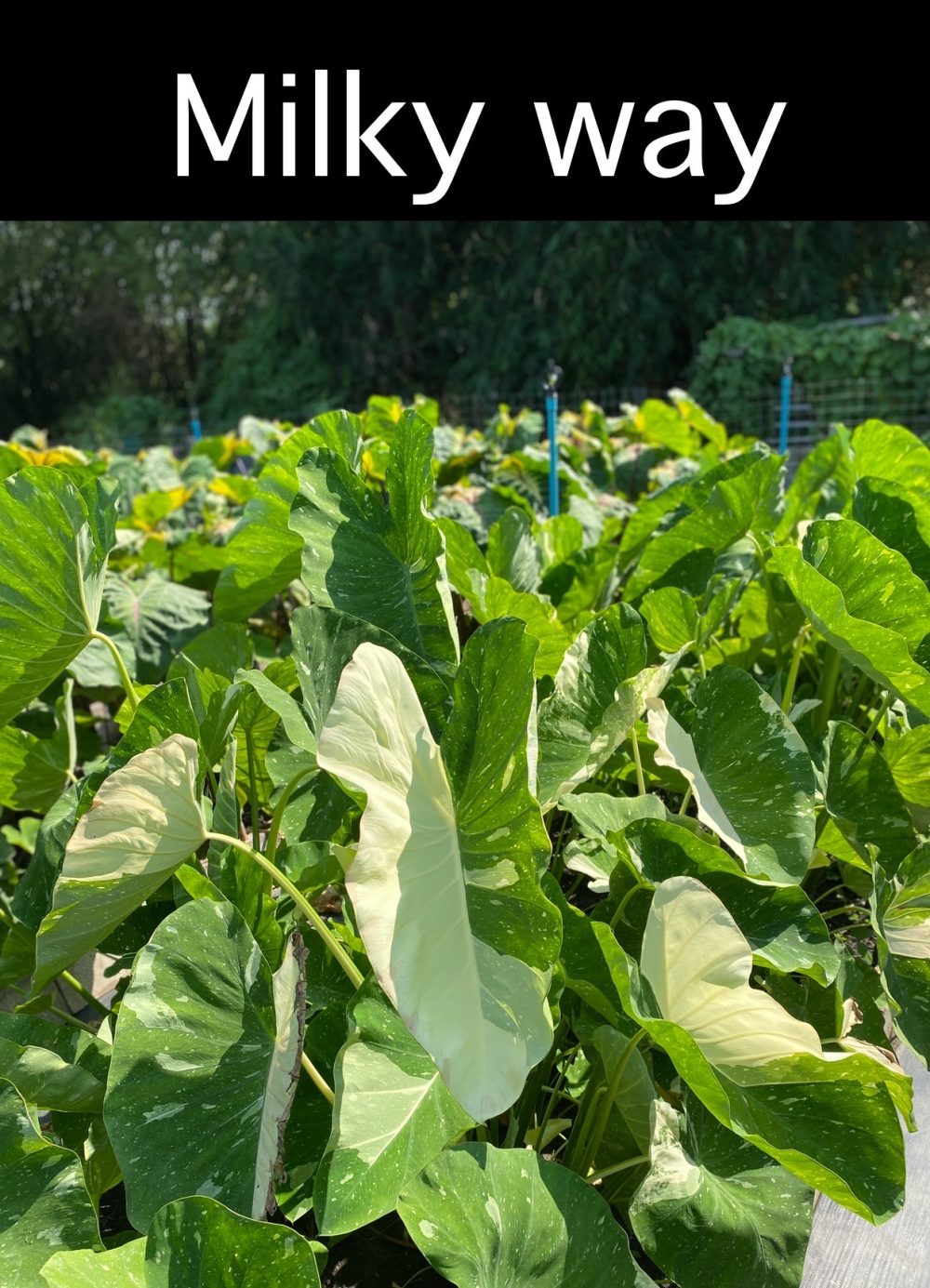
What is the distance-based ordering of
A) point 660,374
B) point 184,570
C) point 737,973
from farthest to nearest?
point 660,374
point 184,570
point 737,973

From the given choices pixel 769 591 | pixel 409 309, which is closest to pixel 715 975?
pixel 769 591

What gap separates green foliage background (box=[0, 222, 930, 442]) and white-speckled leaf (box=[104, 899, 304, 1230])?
8280 mm

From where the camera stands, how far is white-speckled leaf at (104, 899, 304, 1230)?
0.56m

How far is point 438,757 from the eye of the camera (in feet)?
1.84

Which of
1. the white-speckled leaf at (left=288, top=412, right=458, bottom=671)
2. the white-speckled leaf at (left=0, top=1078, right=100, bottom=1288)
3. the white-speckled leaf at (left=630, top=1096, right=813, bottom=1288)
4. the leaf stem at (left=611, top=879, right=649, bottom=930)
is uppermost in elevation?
the white-speckled leaf at (left=288, top=412, right=458, bottom=671)

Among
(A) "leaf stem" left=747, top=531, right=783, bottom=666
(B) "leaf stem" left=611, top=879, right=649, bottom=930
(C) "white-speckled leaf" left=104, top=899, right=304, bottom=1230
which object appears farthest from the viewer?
(A) "leaf stem" left=747, top=531, right=783, bottom=666

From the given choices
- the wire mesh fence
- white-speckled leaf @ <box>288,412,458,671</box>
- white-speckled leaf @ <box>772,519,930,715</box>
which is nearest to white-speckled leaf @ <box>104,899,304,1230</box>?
white-speckled leaf @ <box>288,412,458,671</box>

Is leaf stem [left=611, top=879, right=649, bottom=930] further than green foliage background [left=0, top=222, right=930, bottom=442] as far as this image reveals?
No

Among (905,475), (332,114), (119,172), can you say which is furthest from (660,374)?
(905,475)

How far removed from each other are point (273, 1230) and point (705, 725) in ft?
1.63

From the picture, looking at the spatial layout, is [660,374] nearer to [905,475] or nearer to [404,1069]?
[905,475]

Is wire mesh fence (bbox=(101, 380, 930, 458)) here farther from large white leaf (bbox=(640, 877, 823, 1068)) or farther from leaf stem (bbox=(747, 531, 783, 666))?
large white leaf (bbox=(640, 877, 823, 1068))

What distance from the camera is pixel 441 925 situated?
55cm

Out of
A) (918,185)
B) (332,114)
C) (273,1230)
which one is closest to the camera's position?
(273,1230)
